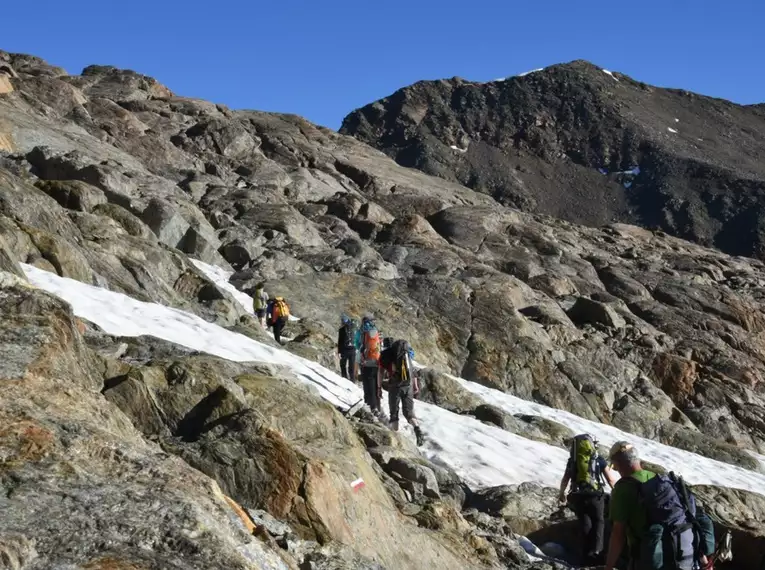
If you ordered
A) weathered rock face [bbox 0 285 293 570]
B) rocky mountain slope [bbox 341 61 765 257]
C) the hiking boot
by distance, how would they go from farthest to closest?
1. rocky mountain slope [bbox 341 61 765 257]
2. the hiking boot
3. weathered rock face [bbox 0 285 293 570]

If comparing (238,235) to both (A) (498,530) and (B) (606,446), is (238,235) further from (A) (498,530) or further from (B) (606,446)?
(A) (498,530)

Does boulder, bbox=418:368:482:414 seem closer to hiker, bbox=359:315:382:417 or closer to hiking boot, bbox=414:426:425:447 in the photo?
hiker, bbox=359:315:382:417

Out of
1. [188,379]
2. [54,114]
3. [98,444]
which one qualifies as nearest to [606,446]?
[188,379]

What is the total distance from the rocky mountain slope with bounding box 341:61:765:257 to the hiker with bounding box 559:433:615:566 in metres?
111

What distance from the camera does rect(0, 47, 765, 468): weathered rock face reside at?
2567 cm

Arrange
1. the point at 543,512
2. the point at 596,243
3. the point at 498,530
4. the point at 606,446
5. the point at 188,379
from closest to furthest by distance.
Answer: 1. the point at 188,379
2. the point at 498,530
3. the point at 543,512
4. the point at 606,446
5. the point at 596,243

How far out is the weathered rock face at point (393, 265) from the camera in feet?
84.2

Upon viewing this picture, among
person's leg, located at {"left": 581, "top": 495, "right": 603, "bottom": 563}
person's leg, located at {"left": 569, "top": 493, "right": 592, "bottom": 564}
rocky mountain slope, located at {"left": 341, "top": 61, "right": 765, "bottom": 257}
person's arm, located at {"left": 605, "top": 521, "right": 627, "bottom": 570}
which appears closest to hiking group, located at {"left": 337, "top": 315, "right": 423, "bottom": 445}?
person's leg, located at {"left": 569, "top": 493, "right": 592, "bottom": 564}

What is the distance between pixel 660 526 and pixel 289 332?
20.0 metres

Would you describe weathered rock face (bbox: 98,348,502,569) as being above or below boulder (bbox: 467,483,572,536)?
above

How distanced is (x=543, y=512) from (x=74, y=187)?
23.9 m

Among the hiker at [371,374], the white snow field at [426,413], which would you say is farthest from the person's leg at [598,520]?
the hiker at [371,374]

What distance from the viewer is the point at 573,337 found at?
33656mm

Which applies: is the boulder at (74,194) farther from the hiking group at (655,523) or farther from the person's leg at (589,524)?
the hiking group at (655,523)
